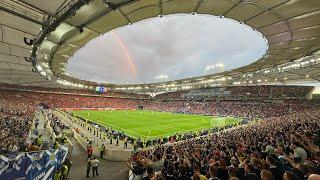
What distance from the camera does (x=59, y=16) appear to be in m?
11.5

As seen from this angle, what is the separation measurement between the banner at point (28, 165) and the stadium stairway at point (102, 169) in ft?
Answer: 19.0

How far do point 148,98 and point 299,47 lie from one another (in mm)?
95179

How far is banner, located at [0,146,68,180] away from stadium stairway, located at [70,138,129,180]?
5.80 meters

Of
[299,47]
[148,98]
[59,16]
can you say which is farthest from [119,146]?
[148,98]

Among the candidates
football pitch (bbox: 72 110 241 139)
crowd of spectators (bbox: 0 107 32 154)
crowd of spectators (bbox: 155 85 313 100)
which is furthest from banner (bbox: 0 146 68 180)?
crowd of spectators (bbox: 155 85 313 100)

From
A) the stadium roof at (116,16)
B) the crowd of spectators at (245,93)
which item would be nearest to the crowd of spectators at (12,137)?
the stadium roof at (116,16)

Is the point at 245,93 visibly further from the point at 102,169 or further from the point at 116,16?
the point at 116,16

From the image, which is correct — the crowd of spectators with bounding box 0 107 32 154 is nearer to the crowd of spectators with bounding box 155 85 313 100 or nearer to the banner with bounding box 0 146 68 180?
the banner with bounding box 0 146 68 180

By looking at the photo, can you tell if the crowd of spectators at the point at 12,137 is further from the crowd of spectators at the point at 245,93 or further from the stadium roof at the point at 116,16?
the crowd of spectators at the point at 245,93

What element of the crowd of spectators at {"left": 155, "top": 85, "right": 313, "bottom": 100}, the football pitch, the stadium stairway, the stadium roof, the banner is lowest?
the stadium stairway

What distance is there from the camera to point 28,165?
8.59 meters

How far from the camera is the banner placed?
7.77 m

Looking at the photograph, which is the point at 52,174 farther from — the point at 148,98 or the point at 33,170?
the point at 148,98

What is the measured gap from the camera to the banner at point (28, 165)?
25.5 ft
